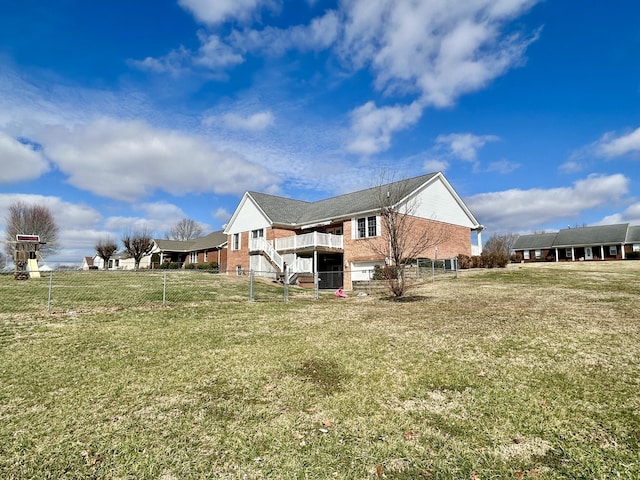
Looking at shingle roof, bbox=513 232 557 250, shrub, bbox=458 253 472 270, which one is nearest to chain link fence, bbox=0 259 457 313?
shrub, bbox=458 253 472 270

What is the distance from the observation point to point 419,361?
252 inches

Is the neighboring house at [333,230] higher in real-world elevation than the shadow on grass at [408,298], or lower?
higher

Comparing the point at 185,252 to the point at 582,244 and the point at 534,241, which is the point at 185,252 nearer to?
the point at 534,241

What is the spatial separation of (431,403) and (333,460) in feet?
5.98

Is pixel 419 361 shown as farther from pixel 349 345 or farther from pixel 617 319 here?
pixel 617 319

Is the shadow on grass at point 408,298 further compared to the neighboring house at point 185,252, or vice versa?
the neighboring house at point 185,252

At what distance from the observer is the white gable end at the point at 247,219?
29469 millimetres

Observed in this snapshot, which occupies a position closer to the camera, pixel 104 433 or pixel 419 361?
pixel 104 433

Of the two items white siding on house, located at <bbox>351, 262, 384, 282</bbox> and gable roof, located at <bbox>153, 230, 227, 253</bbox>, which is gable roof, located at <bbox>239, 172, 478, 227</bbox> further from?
gable roof, located at <bbox>153, 230, 227, 253</bbox>

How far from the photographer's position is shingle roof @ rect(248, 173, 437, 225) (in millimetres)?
24219

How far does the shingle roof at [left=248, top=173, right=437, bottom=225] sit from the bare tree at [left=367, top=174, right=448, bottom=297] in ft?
2.85

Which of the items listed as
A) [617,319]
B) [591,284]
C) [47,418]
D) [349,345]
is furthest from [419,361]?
[591,284]

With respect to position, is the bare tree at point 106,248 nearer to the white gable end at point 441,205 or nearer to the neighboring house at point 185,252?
the neighboring house at point 185,252

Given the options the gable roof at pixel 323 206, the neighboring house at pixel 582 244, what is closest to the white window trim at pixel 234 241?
the gable roof at pixel 323 206
